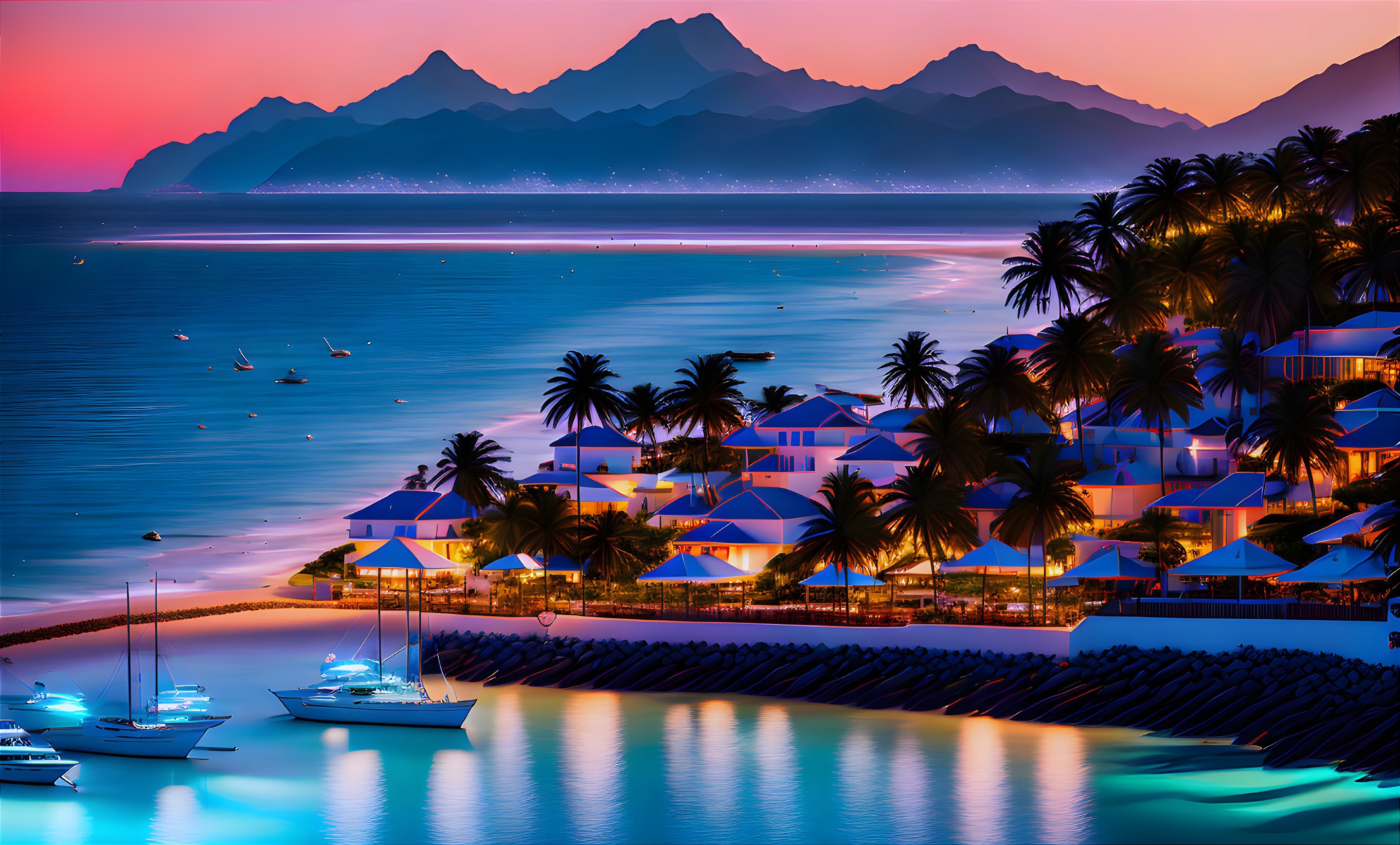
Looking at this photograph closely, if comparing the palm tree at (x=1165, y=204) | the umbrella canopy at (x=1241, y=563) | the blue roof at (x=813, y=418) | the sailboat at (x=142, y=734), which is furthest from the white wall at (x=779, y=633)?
the palm tree at (x=1165, y=204)

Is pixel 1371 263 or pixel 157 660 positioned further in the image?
pixel 1371 263

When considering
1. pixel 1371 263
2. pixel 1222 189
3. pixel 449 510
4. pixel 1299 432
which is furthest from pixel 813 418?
pixel 1222 189

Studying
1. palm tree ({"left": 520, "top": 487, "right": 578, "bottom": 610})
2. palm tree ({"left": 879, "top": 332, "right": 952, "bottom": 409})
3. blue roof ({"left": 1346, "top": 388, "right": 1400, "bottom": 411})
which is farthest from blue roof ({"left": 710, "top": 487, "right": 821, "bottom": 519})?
blue roof ({"left": 1346, "top": 388, "right": 1400, "bottom": 411})

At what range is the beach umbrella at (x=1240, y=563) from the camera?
40.4 metres

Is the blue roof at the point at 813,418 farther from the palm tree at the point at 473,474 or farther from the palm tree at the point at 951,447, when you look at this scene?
the palm tree at the point at 473,474

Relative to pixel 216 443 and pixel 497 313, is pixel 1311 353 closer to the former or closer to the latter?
pixel 216 443

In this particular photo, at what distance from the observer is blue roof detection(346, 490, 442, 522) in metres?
52.8

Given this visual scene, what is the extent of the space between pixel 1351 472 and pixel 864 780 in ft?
86.9

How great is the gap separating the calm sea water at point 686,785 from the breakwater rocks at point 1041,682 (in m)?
0.72

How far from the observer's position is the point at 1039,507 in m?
45.1

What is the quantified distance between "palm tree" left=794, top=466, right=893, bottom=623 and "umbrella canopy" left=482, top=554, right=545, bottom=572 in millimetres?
8177

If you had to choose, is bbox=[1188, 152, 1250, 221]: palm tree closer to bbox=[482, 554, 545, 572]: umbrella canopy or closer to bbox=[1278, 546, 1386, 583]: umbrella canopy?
bbox=[1278, 546, 1386, 583]: umbrella canopy

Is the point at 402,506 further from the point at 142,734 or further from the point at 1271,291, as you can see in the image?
the point at 1271,291

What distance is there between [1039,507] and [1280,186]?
31051 millimetres
